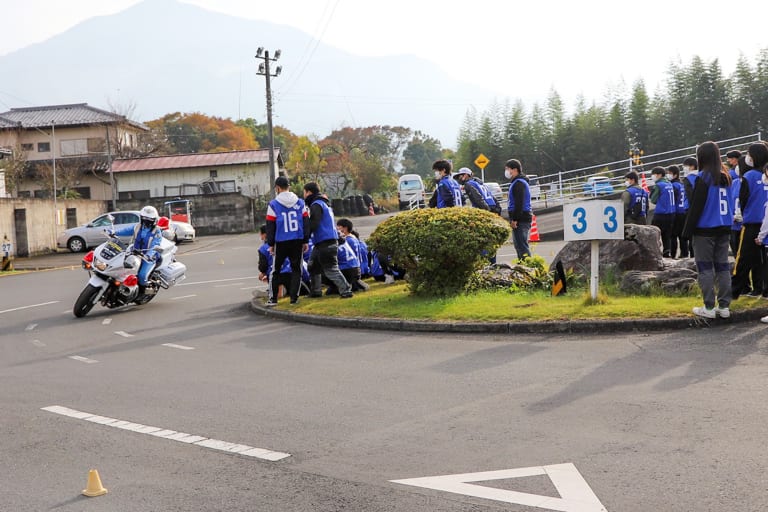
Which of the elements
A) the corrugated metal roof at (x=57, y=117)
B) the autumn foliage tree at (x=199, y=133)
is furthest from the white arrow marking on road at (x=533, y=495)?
the autumn foliage tree at (x=199, y=133)

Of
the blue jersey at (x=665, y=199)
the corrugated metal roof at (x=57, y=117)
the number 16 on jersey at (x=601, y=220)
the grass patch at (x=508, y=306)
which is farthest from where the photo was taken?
the corrugated metal roof at (x=57, y=117)

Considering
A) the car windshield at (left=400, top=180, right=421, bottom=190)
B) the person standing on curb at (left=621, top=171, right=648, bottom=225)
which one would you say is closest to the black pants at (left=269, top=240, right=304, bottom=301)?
the person standing on curb at (left=621, top=171, right=648, bottom=225)

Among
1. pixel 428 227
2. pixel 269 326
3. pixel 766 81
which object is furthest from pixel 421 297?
pixel 766 81

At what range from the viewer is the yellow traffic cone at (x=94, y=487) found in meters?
4.48

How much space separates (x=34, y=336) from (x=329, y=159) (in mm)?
62042

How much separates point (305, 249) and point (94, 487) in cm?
842

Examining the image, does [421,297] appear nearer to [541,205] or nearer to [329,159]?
Result: [541,205]

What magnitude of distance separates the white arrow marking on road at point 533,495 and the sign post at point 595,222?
18.5 feet

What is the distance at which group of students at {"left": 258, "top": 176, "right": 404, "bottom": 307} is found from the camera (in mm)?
11867

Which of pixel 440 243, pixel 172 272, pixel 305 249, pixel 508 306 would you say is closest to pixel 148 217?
pixel 172 272

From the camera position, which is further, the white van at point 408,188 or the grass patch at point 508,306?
the white van at point 408,188

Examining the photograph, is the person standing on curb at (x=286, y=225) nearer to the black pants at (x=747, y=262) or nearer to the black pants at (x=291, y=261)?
the black pants at (x=291, y=261)

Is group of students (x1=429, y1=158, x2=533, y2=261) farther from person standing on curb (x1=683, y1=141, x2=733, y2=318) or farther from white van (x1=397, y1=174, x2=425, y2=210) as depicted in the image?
white van (x1=397, y1=174, x2=425, y2=210)

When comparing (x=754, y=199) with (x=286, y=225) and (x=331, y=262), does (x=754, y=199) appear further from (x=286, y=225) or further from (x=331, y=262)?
(x=286, y=225)
